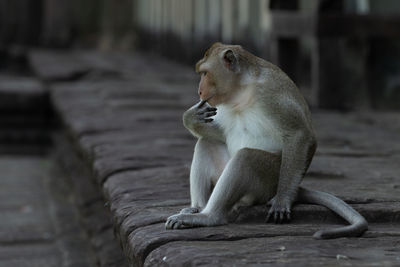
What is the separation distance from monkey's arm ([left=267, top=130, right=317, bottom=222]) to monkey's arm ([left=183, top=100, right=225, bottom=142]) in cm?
30

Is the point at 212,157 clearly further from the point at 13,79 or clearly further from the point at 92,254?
the point at 13,79

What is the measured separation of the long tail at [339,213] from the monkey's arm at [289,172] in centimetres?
14

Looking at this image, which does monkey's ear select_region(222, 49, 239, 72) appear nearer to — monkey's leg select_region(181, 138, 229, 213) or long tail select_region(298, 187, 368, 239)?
monkey's leg select_region(181, 138, 229, 213)

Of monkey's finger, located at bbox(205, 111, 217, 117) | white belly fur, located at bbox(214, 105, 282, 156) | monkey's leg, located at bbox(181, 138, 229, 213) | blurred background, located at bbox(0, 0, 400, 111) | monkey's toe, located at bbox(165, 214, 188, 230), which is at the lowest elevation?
blurred background, located at bbox(0, 0, 400, 111)

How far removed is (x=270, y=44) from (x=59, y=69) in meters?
4.02

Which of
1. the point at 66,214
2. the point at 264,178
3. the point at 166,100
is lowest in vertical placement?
the point at 66,214

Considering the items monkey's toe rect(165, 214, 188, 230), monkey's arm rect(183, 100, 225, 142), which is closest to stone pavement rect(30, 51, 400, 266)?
monkey's toe rect(165, 214, 188, 230)

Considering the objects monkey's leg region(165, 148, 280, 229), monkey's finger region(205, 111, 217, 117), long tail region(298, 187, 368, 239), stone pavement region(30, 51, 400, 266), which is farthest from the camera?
monkey's finger region(205, 111, 217, 117)

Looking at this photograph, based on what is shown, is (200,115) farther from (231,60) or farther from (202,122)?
(231,60)

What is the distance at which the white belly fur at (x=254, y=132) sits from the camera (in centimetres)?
321

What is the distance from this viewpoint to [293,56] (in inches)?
320

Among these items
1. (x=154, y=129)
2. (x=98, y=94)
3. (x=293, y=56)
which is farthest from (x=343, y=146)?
(x=98, y=94)

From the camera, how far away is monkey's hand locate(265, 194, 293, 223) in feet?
10.4

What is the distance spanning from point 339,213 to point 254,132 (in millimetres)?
423
